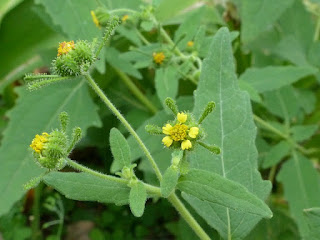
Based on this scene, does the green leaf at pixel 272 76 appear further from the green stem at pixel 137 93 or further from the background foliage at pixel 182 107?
the green stem at pixel 137 93

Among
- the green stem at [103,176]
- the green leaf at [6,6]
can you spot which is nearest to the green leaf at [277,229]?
the green stem at [103,176]

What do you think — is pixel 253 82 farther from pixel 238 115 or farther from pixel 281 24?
pixel 281 24

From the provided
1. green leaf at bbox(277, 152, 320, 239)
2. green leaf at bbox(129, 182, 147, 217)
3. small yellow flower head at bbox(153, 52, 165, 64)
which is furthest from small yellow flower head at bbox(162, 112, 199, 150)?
green leaf at bbox(277, 152, 320, 239)

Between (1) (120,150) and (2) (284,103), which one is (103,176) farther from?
(2) (284,103)

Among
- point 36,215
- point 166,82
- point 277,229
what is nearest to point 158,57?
point 166,82

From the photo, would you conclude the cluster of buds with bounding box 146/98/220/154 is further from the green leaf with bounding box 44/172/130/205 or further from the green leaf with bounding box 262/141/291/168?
the green leaf with bounding box 262/141/291/168

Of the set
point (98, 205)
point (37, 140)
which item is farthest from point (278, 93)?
point (37, 140)
